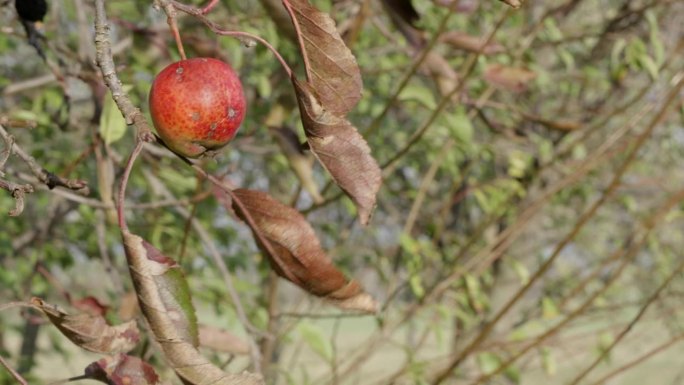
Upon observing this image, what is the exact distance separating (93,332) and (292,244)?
10.9 inches

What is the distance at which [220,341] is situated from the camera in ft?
6.27

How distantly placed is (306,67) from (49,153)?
2.88 meters

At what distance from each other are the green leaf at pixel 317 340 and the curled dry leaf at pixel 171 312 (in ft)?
4.63

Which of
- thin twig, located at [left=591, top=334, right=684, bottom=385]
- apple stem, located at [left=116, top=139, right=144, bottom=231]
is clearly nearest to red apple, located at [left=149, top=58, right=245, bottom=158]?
apple stem, located at [left=116, top=139, right=144, bottom=231]

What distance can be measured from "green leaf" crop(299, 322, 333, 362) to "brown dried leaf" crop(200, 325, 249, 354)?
47 centimetres

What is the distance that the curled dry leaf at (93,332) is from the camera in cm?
108

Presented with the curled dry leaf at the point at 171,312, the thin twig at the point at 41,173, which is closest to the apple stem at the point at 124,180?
the curled dry leaf at the point at 171,312

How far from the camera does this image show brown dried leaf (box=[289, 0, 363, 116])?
0.98 meters

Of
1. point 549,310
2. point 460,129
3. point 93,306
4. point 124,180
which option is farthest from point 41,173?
point 549,310

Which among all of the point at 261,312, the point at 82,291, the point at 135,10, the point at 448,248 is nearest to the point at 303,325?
the point at 261,312

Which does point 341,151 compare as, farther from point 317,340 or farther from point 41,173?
point 317,340

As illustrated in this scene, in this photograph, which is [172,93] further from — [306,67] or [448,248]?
[448,248]

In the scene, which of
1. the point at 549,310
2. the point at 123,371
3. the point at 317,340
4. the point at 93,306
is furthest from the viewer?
the point at 549,310

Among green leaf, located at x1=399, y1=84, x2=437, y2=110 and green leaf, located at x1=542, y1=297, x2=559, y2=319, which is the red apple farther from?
green leaf, located at x1=542, y1=297, x2=559, y2=319
